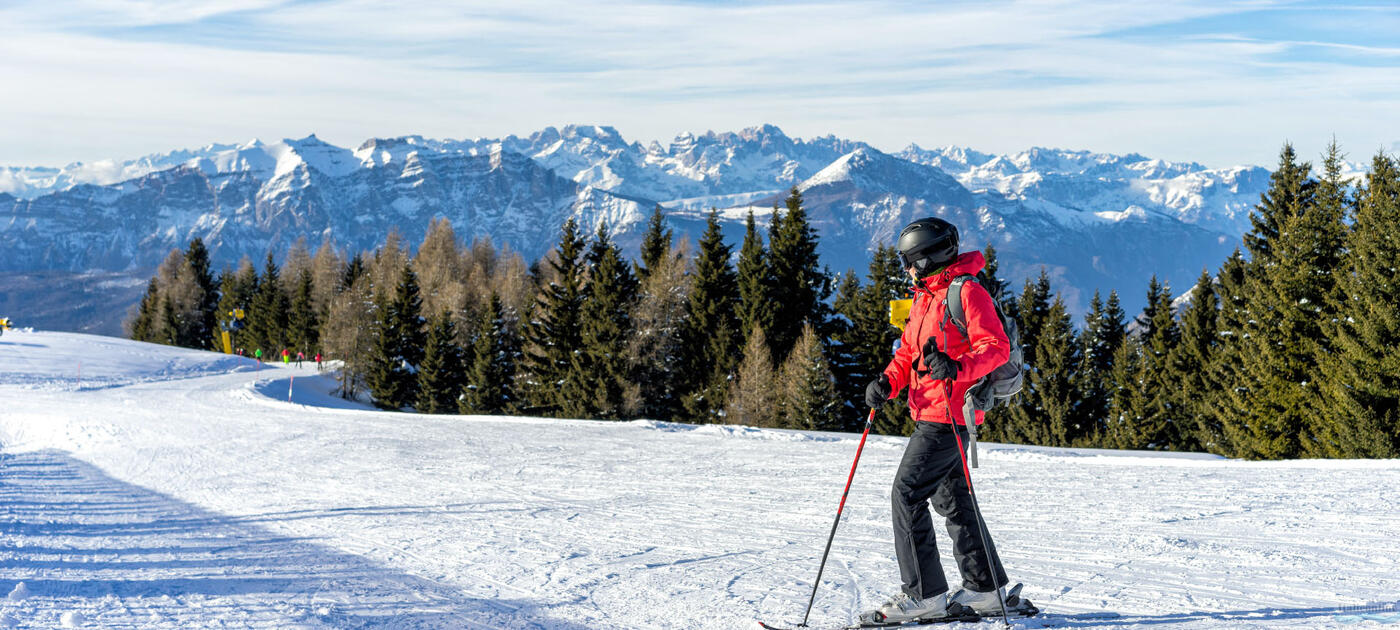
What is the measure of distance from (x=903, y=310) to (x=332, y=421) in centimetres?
1937

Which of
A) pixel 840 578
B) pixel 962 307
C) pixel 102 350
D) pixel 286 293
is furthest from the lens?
pixel 286 293

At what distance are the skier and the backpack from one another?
62 mm

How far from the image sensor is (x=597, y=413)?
144 ft

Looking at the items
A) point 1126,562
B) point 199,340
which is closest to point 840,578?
point 1126,562

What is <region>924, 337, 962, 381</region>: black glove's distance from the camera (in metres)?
5.03

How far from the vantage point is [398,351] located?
50719 millimetres

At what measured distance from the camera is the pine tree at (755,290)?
149 ft

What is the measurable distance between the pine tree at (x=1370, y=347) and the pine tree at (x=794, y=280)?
23992 mm

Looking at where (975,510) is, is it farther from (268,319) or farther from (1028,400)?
(268,319)

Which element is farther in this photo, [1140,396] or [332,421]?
[1140,396]

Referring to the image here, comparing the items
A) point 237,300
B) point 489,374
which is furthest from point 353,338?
point 237,300

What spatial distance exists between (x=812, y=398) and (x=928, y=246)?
34762 mm

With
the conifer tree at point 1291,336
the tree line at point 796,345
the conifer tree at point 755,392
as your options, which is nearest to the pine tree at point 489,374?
the tree line at point 796,345

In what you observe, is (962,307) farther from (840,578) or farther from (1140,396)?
(1140,396)
